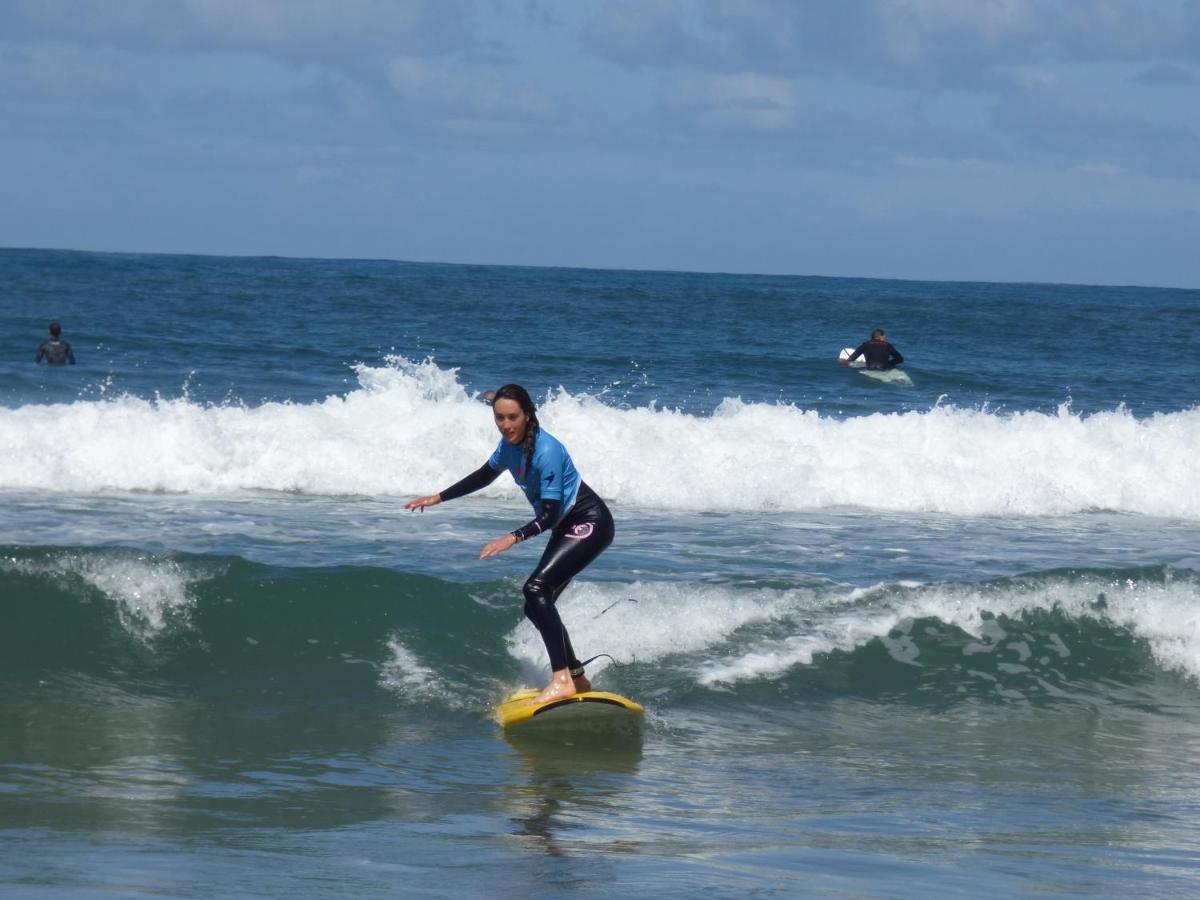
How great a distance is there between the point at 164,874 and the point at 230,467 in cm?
996

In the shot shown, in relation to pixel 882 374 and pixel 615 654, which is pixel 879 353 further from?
pixel 615 654

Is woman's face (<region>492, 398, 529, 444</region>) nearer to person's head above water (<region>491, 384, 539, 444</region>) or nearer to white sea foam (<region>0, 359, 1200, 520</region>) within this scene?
person's head above water (<region>491, 384, 539, 444</region>)

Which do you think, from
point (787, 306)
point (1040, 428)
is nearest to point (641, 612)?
point (1040, 428)

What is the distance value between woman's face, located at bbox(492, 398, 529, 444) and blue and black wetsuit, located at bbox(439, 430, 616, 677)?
143 mm

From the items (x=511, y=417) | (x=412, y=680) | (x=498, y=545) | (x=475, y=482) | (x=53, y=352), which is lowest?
(x=412, y=680)

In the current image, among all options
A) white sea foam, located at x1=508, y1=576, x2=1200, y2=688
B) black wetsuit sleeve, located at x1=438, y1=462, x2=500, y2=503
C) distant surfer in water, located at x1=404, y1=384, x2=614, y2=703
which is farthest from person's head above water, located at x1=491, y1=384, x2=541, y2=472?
white sea foam, located at x1=508, y1=576, x2=1200, y2=688

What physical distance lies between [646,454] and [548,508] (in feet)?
27.9

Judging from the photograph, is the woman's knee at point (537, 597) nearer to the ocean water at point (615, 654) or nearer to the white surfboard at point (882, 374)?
the ocean water at point (615, 654)

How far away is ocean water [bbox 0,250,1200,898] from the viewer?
585cm

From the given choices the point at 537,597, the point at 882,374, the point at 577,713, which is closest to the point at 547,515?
the point at 537,597

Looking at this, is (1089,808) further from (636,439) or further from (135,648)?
(636,439)

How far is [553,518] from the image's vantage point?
7379 mm

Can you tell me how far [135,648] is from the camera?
9.30 metres

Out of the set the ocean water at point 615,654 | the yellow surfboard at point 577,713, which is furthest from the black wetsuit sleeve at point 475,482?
the ocean water at point 615,654
